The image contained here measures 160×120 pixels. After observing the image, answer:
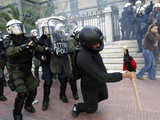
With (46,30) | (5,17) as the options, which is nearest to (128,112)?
(46,30)

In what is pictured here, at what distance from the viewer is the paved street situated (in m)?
3.08

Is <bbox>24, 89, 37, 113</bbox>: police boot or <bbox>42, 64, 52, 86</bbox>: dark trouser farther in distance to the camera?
<bbox>42, 64, 52, 86</bbox>: dark trouser

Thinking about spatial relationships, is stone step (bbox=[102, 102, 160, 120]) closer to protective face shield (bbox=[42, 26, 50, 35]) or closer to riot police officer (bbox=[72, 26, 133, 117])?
riot police officer (bbox=[72, 26, 133, 117])

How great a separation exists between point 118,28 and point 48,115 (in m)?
7.35

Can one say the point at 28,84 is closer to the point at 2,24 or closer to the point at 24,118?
the point at 24,118

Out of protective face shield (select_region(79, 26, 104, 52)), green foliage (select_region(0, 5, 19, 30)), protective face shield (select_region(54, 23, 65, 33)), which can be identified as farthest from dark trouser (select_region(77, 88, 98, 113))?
green foliage (select_region(0, 5, 19, 30))

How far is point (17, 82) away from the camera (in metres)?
2.71

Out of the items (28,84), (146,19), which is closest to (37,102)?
(28,84)

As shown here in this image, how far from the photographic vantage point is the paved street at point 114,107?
3.08 m

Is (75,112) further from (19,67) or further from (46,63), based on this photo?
(19,67)

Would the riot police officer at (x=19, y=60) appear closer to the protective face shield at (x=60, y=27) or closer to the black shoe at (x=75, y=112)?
the protective face shield at (x=60, y=27)

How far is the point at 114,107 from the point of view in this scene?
11.3 ft

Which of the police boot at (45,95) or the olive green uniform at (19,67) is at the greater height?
the olive green uniform at (19,67)

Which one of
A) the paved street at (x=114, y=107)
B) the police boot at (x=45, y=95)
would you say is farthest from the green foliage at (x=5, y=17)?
the police boot at (x=45, y=95)
